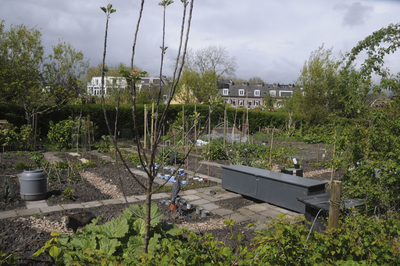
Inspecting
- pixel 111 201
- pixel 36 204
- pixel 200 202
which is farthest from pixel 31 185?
A: pixel 200 202

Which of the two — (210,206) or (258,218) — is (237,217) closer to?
(258,218)

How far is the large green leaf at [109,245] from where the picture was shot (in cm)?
230

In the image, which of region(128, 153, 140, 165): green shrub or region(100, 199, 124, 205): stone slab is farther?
region(128, 153, 140, 165): green shrub

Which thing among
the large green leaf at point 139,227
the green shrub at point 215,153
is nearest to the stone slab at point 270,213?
the large green leaf at point 139,227

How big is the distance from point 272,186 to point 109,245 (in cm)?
384

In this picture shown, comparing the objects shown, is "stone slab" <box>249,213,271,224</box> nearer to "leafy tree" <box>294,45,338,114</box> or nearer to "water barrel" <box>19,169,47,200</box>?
"water barrel" <box>19,169,47,200</box>

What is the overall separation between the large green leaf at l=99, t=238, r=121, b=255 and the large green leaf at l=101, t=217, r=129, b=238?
3.0 inches

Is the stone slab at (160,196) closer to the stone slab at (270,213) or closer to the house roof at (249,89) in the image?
the stone slab at (270,213)

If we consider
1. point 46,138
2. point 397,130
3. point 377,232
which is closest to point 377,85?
point 397,130

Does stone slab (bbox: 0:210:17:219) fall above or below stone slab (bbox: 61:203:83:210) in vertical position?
above

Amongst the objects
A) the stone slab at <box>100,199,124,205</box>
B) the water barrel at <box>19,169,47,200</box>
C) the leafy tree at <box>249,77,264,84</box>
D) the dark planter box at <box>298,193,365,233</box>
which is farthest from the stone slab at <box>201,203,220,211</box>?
the leafy tree at <box>249,77,264,84</box>

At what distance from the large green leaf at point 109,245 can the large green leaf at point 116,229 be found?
0.25 ft

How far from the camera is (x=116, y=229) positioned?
101 inches

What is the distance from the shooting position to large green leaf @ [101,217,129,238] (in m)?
2.50
